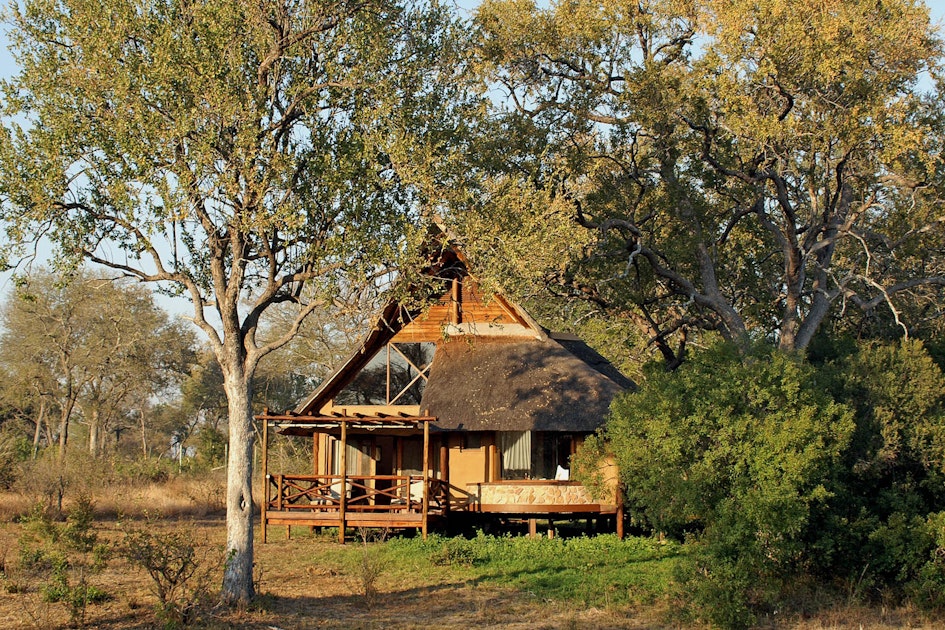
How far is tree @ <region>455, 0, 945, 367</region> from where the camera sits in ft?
70.2

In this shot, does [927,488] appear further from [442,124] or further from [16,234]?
[16,234]

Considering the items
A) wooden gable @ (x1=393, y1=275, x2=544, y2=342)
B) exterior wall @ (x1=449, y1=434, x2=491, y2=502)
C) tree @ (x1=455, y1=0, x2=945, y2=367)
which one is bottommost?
exterior wall @ (x1=449, y1=434, x2=491, y2=502)

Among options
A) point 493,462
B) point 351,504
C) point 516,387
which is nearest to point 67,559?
point 351,504

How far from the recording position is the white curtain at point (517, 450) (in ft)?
77.9

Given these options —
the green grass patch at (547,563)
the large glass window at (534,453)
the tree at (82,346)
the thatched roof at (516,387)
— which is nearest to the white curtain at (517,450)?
the large glass window at (534,453)

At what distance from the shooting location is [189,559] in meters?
12.9

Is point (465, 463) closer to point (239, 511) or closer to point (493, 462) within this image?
point (493, 462)

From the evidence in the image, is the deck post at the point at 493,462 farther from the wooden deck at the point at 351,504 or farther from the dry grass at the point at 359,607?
the dry grass at the point at 359,607

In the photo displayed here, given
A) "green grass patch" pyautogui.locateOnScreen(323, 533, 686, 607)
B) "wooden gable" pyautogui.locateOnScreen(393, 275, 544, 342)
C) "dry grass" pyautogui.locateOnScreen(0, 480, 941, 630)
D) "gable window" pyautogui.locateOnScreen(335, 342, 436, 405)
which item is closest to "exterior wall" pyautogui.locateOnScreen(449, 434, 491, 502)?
"gable window" pyautogui.locateOnScreen(335, 342, 436, 405)

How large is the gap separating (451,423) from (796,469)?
9.87 metres

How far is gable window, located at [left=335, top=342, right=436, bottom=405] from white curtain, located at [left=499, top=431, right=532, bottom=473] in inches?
104

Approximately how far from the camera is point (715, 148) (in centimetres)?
2477

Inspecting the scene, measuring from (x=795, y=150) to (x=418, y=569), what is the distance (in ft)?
44.0

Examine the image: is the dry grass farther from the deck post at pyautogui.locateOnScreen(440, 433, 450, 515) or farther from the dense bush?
the deck post at pyautogui.locateOnScreen(440, 433, 450, 515)
